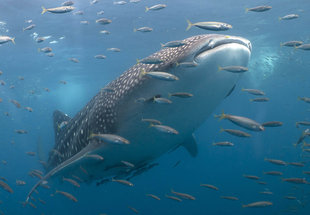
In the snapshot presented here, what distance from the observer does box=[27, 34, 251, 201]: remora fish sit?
2.92m

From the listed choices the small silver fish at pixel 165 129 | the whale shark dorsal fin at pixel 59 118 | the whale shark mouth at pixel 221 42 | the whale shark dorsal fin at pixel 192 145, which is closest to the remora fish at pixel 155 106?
the whale shark mouth at pixel 221 42

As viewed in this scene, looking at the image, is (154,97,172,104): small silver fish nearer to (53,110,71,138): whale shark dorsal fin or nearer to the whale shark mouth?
the whale shark mouth

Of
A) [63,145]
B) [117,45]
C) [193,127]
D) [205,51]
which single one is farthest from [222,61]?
[117,45]

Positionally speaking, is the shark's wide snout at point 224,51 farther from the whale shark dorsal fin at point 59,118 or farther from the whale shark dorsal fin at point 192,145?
the whale shark dorsal fin at point 59,118

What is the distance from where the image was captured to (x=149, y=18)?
20.5m

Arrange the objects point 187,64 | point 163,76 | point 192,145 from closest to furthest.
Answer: point 187,64, point 163,76, point 192,145

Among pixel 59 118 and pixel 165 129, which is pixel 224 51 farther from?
pixel 59 118

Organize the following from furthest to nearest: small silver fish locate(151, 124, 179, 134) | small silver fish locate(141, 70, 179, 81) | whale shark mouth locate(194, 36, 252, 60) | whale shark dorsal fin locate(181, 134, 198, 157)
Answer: whale shark dorsal fin locate(181, 134, 198, 157)
small silver fish locate(151, 124, 179, 134)
small silver fish locate(141, 70, 179, 81)
whale shark mouth locate(194, 36, 252, 60)

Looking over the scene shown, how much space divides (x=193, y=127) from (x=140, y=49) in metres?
24.8

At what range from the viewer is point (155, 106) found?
3518 millimetres

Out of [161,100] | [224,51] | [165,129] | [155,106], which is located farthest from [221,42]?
[165,129]

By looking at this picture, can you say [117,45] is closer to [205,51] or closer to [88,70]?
[88,70]

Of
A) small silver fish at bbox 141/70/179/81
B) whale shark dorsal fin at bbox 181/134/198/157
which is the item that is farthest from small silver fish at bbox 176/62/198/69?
whale shark dorsal fin at bbox 181/134/198/157

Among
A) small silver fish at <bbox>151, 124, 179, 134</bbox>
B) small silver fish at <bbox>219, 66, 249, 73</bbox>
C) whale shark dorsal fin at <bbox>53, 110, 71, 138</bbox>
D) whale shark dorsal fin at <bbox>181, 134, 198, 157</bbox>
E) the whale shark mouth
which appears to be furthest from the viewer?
whale shark dorsal fin at <bbox>53, 110, 71, 138</bbox>
